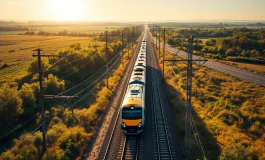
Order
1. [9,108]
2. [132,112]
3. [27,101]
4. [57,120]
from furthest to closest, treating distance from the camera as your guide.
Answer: [27,101] < [57,120] < [9,108] < [132,112]

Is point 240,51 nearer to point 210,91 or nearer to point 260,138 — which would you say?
point 210,91

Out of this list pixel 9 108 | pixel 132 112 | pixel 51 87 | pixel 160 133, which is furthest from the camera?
pixel 51 87

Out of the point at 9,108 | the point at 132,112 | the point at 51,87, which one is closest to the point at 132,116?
the point at 132,112

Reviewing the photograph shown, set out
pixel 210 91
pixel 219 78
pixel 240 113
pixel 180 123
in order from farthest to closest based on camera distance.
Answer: pixel 219 78
pixel 210 91
pixel 240 113
pixel 180 123

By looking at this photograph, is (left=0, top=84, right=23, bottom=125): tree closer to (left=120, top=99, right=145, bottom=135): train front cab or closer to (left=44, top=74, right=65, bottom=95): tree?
(left=44, top=74, right=65, bottom=95): tree

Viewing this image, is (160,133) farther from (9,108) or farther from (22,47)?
(22,47)

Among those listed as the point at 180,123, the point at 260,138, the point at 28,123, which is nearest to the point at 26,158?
the point at 28,123

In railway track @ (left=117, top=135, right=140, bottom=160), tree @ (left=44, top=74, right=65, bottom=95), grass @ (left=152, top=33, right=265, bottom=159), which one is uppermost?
tree @ (left=44, top=74, right=65, bottom=95)

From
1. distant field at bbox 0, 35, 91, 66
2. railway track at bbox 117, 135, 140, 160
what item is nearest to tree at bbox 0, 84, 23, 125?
railway track at bbox 117, 135, 140, 160
